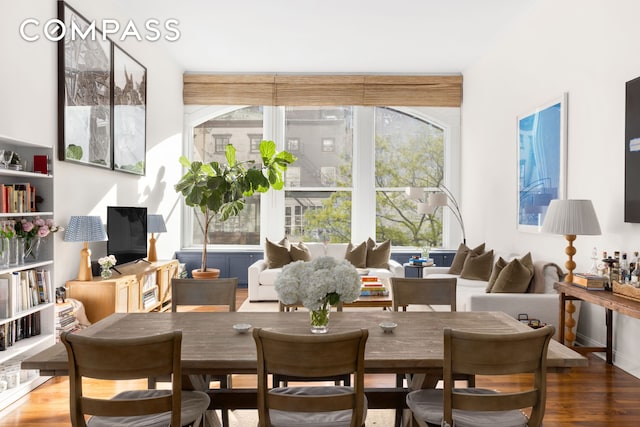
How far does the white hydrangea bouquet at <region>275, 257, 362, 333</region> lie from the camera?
88.7 inches

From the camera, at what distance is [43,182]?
3879 millimetres

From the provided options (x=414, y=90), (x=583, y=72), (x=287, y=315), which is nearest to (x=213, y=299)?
(x=287, y=315)

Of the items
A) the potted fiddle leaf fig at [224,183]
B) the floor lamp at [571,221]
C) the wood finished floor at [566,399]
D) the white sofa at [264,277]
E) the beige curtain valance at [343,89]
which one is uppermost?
the beige curtain valance at [343,89]

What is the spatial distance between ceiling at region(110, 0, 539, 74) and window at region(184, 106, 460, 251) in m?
0.77

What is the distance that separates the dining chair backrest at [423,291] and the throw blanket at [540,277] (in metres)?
2.11

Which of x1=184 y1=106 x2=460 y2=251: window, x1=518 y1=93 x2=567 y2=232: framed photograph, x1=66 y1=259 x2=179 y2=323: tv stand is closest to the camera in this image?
x1=66 y1=259 x2=179 y2=323: tv stand

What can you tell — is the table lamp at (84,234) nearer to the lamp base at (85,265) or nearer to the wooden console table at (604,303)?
the lamp base at (85,265)

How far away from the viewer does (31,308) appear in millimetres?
3678

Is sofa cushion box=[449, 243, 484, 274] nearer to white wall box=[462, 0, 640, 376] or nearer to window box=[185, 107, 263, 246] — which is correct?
white wall box=[462, 0, 640, 376]

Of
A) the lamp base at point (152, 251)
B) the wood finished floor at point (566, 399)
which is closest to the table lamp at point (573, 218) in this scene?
the wood finished floor at point (566, 399)

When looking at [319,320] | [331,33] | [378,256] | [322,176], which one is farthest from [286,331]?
[322,176]

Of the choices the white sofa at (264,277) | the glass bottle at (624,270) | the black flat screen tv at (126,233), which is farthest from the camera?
the white sofa at (264,277)

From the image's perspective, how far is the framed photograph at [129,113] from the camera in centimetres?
568

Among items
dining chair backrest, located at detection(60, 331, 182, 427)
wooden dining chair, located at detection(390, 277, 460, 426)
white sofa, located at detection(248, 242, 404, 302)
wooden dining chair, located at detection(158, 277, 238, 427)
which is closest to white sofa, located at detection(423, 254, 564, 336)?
wooden dining chair, located at detection(390, 277, 460, 426)
